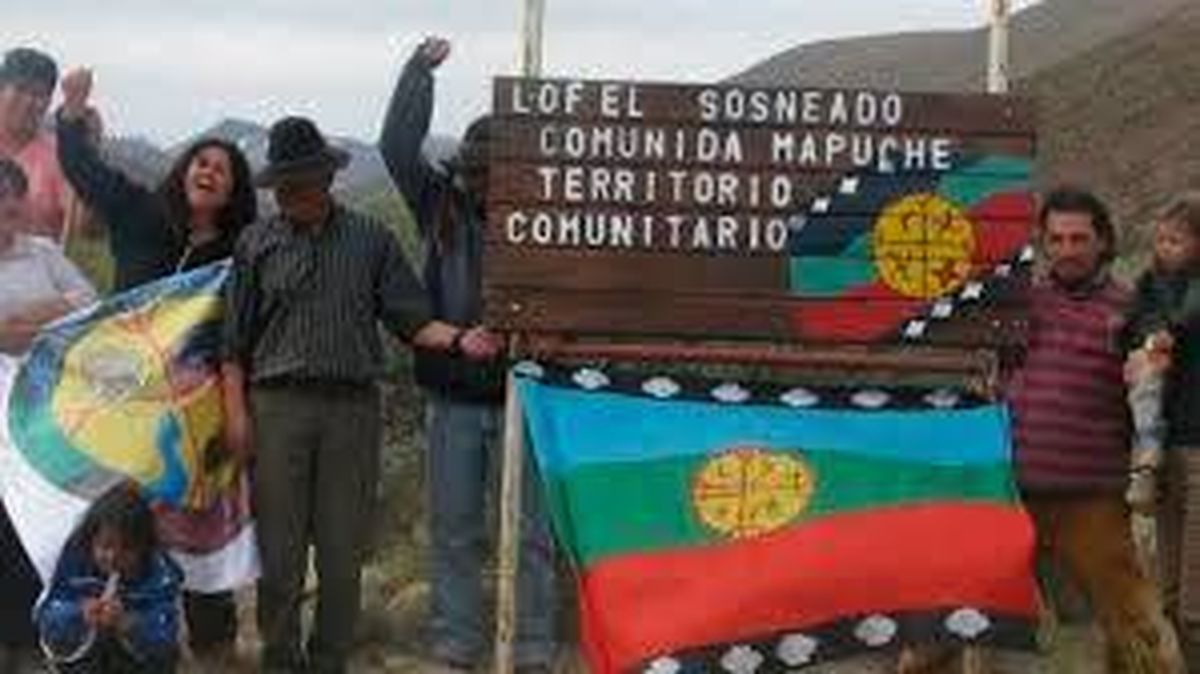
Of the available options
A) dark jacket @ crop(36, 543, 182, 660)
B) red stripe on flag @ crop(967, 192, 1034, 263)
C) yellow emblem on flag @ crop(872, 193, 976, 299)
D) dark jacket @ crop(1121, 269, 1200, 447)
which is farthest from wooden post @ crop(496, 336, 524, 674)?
dark jacket @ crop(1121, 269, 1200, 447)

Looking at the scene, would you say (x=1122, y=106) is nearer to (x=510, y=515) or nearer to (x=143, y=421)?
(x=143, y=421)

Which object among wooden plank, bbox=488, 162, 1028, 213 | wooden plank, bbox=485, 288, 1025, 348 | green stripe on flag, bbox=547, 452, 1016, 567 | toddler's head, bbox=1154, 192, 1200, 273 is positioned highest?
wooden plank, bbox=488, 162, 1028, 213

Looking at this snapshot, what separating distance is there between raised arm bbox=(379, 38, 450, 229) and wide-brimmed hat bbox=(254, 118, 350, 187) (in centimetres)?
29

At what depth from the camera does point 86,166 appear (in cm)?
797

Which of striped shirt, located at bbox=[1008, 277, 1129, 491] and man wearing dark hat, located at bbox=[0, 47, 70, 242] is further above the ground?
man wearing dark hat, located at bbox=[0, 47, 70, 242]

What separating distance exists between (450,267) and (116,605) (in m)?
1.67

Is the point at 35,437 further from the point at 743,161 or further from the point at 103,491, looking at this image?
the point at 743,161

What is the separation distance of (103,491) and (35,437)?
36cm

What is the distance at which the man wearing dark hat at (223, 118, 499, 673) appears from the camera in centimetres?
767

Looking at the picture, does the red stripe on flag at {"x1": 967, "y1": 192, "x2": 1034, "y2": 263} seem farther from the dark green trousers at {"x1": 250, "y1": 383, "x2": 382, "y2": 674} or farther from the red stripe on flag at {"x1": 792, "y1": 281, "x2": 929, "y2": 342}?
the dark green trousers at {"x1": 250, "y1": 383, "x2": 382, "y2": 674}

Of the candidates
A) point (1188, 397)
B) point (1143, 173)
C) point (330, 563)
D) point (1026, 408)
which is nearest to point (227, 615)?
point (330, 563)

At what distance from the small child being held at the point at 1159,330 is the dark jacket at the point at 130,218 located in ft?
9.39

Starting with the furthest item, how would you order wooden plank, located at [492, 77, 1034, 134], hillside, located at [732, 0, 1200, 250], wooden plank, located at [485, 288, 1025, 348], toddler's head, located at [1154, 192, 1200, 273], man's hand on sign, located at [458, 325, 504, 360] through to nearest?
hillside, located at [732, 0, 1200, 250]
toddler's head, located at [1154, 192, 1200, 273]
man's hand on sign, located at [458, 325, 504, 360]
wooden plank, located at [485, 288, 1025, 348]
wooden plank, located at [492, 77, 1034, 134]

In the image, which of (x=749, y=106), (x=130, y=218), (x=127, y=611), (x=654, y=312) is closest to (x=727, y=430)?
(x=654, y=312)
